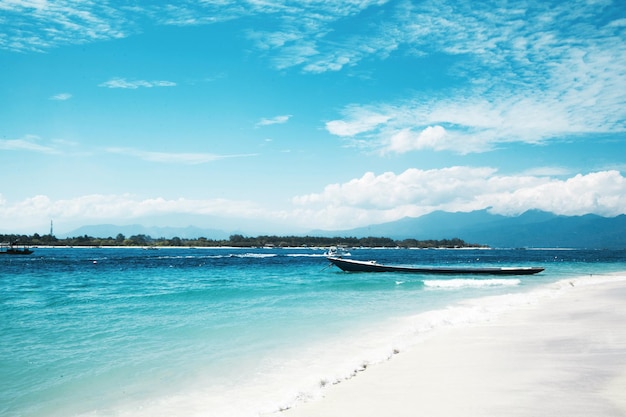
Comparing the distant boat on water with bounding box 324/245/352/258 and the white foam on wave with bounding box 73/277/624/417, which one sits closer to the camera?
the white foam on wave with bounding box 73/277/624/417

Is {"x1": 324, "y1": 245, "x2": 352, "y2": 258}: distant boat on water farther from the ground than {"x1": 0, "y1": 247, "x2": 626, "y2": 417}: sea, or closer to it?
closer to it

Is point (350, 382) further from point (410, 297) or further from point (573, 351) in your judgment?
point (410, 297)

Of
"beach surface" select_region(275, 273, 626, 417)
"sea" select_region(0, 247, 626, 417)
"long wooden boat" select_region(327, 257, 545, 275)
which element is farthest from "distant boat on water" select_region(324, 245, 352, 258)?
"beach surface" select_region(275, 273, 626, 417)

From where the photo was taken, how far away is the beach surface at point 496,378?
6.34 meters

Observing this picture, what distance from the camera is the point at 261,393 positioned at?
8352 mm

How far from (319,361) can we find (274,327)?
208 inches

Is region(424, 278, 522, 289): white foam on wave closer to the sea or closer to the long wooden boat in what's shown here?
the long wooden boat

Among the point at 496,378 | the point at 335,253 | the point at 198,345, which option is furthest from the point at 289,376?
the point at 335,253

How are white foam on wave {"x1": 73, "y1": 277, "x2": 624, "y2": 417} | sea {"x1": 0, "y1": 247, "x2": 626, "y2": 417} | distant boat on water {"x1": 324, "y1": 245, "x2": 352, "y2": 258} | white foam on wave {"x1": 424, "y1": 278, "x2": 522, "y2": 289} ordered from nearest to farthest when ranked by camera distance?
white foam on wave {"x1": 73, "y1": 277, "x2": 624, "y2": 417}
sea {"x1": 0, "y1": 247, "x2": 626, "y2": 417}
white foam on wave {"x1": 424, "y1": 278, "x2": 522, "y2": 289}
distant boat on water {"x1": 324, "y1": 245, "x2": 352, "y2": 258}

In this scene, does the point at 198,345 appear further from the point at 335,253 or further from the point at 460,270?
the point at 335,253

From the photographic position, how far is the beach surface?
250 inches

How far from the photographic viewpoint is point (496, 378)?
25.7ft

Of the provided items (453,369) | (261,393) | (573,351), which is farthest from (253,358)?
(573,351)

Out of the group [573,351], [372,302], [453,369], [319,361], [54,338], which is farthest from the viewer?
[372,302]
